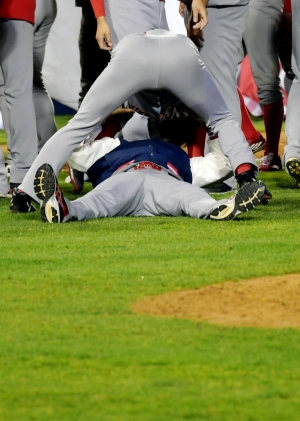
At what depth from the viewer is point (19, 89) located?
520cm

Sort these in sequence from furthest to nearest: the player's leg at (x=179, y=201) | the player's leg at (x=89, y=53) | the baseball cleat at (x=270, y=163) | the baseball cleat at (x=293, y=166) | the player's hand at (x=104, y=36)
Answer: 1. the baseball cleat at (x=270, y=163)
2. the player's leg at (x=89, y=53)
3. the baseball cleat at (x=293, y=166)
4. the player's hand at (x=104, y=36)
5. the player's leg at (x=179, y=201)

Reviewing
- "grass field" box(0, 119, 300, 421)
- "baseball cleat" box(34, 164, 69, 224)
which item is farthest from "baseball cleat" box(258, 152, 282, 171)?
"baseball cleat" box(34, 164, 69, 224)

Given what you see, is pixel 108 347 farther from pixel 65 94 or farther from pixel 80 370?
pixel 65 94

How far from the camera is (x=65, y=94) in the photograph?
8.37 m

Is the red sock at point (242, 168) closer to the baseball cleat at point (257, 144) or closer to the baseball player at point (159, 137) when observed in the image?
the baseball player at point (159, 137)

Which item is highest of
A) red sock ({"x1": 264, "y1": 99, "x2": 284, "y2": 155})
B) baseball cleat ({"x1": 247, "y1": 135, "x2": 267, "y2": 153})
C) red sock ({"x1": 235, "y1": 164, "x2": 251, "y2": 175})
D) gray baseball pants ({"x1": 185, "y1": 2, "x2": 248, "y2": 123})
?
gray baseball pants ({"x1": 185, "y1": 2, "x2": 248, "y2": 123})

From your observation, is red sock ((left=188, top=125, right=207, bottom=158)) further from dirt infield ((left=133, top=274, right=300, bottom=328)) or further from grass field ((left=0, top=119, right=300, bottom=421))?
dirt infield ((left=133, top=274, right=300, bottom=328))

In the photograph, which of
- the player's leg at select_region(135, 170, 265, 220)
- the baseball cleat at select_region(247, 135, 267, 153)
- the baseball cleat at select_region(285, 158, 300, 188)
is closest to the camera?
the player's leg at select_region(135, 170, 265, 220)

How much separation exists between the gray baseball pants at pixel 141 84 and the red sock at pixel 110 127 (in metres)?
0.74

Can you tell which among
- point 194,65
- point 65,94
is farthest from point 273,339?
point 65,94

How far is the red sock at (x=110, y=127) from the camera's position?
5.32 meters

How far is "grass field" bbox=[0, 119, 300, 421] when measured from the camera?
2.10 m

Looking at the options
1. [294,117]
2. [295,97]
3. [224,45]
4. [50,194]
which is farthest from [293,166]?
[50,194]

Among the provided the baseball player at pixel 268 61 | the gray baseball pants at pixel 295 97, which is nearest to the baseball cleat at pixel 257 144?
the baseball player at pixel 268 61
